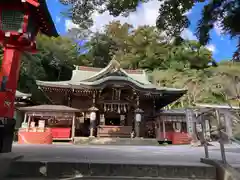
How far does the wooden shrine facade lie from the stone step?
41.3 feet

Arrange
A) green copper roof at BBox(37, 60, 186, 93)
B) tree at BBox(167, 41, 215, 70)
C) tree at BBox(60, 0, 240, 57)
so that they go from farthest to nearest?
1. tree at BBox(167, 41, 215, 70)
2. green copper roof at BBox(37, 60, 186, 93)
3. tree at BBox(60, 0, 240, 57)

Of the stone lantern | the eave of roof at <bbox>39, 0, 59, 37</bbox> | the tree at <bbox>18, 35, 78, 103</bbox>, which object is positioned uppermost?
the tree at <bbox>18, 35, 78, 103</bbox>

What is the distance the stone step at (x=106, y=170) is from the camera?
387cm

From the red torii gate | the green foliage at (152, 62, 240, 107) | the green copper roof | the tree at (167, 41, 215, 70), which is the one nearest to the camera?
the red torii gate

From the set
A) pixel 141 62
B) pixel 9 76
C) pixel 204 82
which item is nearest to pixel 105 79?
pixel 9 76

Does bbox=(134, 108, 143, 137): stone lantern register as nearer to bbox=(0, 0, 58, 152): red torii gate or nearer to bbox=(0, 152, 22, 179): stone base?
bbox=(0, 0, 58, 152): red torii gate

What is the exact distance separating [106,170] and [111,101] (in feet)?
44.8

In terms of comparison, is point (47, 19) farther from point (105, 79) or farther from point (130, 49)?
point (130, 49)

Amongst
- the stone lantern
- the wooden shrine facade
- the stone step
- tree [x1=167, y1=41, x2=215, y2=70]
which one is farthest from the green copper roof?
the stone step

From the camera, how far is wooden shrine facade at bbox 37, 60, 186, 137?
1686 cm

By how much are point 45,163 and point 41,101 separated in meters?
24.0

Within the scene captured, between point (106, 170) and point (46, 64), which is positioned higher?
point (46, 64)

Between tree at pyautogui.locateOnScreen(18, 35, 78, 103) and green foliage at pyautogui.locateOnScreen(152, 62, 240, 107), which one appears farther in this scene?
green foliage at pyautogui.locateOnScreen(152, 62, 240, 107)

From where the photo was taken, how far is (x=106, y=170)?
4.02 meters
